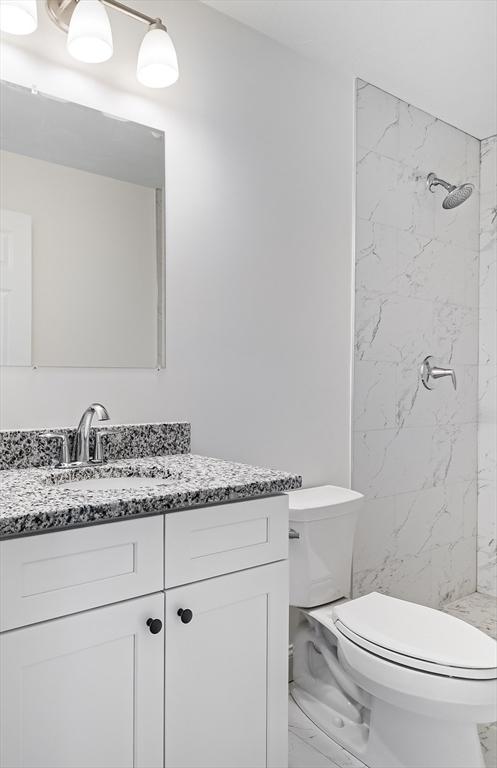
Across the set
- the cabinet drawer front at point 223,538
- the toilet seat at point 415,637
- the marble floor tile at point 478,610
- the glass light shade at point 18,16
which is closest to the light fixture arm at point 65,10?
the glass light shade at point 18,16

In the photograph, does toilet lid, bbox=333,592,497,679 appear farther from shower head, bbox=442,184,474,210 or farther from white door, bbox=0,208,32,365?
shower head, bbox=442,184,474,210

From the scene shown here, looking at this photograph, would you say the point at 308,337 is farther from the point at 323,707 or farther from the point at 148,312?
the point at 323,707

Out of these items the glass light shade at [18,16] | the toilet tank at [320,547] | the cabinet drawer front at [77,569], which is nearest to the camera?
the cabinet drawer front at [77,569]

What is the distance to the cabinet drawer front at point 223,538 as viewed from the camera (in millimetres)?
1238

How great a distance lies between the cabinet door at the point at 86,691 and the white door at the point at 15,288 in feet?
2.48

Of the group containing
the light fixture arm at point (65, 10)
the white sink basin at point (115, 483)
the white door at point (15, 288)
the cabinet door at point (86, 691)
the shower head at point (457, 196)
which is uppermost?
the light fixture arm at point (65, 10)

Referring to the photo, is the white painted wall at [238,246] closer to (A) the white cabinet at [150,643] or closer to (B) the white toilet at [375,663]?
(B) the white toilet at [375,663]

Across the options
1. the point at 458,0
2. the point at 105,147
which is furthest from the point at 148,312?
the point at 458,0

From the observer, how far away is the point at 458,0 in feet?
6.26

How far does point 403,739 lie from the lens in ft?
5.42

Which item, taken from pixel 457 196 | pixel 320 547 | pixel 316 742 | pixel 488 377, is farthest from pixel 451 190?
pixel 316 742

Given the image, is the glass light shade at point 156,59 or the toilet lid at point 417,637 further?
the glass light shade at point 156,59

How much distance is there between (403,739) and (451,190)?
2295 millimetres

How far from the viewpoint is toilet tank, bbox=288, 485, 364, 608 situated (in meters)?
1.86
